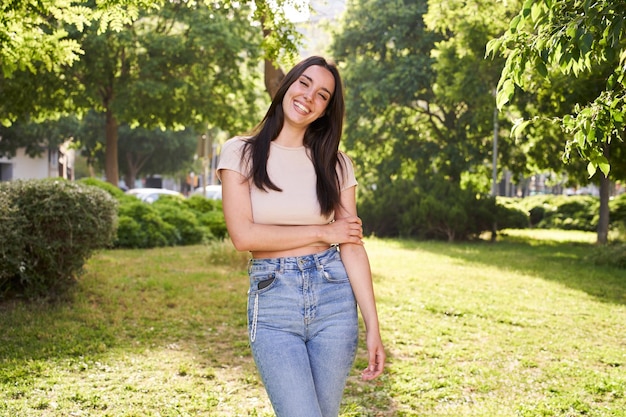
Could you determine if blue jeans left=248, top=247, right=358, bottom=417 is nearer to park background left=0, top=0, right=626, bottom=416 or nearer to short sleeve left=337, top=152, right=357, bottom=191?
short sleeve left=337, top=152, right=357, bottom=191

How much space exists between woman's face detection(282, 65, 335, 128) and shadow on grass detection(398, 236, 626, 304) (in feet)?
30.1

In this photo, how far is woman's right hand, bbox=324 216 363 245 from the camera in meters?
2.92

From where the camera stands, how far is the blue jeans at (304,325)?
8.93 feet

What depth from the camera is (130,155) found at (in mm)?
47344

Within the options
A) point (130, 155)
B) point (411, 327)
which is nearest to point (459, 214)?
point (411, 327)

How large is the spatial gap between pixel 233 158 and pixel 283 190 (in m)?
0.24

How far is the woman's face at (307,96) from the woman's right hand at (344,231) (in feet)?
1.53

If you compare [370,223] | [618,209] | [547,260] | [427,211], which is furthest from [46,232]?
[618,209]

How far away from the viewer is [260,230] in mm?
2875

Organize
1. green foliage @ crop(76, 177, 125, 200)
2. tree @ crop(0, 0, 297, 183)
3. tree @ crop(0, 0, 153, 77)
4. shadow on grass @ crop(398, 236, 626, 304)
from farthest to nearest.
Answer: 1. tree @ crop(0, 0, 297, 183)
2. green foliage @ crop(76, 177, 125, 200)
3. shadow on grass @ crop(398, 236, 626, 304)
4. tree @ crop(0, 0, 153, 77)

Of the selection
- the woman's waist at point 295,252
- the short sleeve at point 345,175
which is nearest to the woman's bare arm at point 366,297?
the woman's waist at point 295,252

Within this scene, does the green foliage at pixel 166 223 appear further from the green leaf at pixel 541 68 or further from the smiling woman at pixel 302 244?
Result: the green leaf at pixel 541 68

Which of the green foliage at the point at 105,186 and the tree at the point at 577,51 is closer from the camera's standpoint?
the tree at the point at 577,51

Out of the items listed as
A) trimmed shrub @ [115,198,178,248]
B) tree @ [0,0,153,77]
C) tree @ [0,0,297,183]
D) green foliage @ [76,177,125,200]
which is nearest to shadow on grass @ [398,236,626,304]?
trimmed shrub @ [115,198,178,248]
